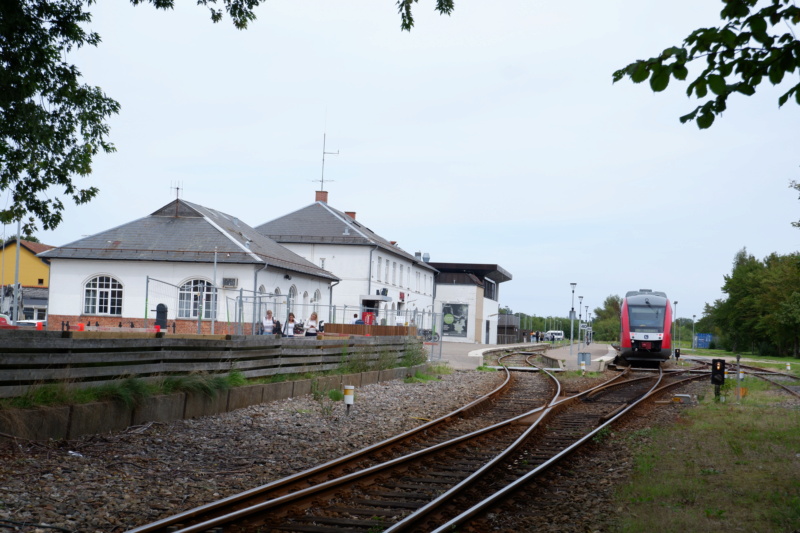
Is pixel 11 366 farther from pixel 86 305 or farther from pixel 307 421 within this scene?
pixel 86 305

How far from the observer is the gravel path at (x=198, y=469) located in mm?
7027

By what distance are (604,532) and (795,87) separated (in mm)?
3827

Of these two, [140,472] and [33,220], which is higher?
[33,220]

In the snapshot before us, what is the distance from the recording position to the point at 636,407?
727 inches

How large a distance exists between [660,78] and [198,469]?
20.6ft

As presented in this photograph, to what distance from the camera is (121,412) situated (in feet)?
36.1

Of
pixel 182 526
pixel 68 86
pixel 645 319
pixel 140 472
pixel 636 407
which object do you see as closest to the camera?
pixel 182 526

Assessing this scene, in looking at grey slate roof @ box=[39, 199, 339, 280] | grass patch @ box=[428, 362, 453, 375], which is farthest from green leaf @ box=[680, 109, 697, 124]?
grey slate roof @ box=[39, 199, 339, 280]

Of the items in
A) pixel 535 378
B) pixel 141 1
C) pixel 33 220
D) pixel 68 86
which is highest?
pixel 141 1

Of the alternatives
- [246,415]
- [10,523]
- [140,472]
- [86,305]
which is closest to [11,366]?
[140,472]

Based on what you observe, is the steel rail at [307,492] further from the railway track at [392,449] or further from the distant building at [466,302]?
the distant building at [466,302]

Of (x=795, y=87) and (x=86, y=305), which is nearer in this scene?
(x=795, y=87)

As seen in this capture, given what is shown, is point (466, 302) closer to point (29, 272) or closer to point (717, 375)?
point (29, 272)

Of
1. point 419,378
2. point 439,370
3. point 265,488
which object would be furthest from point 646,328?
point 265,488
